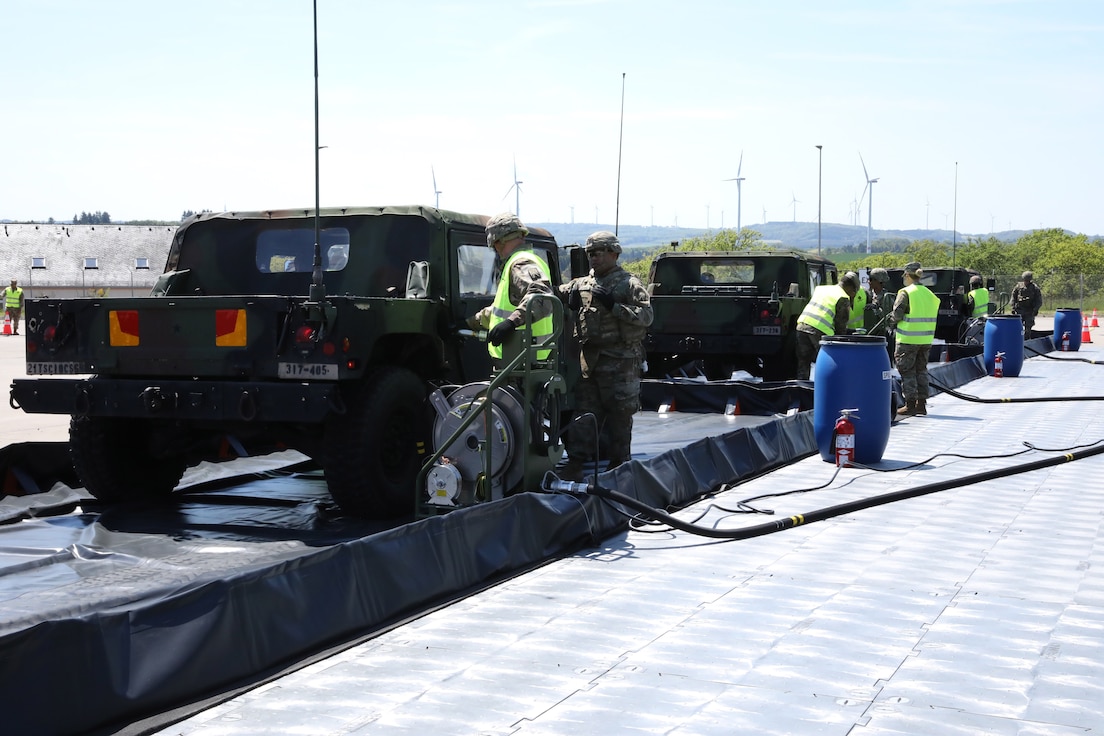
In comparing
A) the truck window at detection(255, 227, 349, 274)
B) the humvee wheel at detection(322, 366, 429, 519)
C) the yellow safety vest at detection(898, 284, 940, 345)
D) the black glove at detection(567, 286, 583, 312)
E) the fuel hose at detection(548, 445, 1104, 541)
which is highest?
the truck window at detection(255, 227, 349, 274)

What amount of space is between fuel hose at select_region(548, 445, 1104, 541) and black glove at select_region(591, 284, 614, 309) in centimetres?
139

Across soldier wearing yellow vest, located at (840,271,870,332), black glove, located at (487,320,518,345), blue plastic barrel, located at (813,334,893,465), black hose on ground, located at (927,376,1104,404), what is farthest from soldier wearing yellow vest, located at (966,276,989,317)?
black glove, located at (487,320,518,345)

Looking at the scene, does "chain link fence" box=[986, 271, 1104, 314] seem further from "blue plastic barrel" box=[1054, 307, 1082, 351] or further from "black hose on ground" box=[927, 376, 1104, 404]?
"black hose on ground" box=[927, 376, 1104, 404]

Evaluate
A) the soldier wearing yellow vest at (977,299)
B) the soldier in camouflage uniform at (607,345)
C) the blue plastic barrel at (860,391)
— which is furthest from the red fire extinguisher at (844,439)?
the soldier wearing yellow vest at (977,299)

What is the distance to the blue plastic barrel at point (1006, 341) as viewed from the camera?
1825 centimetres

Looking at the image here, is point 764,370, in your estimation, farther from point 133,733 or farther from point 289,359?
point 133,733

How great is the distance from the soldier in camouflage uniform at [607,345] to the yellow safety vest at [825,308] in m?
5.56

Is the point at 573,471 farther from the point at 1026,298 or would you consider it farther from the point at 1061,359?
the point at 1026,298

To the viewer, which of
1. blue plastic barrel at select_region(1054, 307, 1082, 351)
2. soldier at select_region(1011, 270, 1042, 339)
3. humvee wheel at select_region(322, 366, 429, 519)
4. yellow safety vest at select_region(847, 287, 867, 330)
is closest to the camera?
humvee wheel at select_region(322, 366, 429, 519)

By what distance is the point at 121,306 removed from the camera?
23.6ft

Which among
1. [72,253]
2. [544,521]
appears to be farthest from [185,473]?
[72,253]

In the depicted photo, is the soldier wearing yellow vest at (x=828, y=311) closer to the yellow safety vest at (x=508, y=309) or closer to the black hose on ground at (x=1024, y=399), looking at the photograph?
the black hose on ground at (x=1024, y=399)

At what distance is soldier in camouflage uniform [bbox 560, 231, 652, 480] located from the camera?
25.8ft

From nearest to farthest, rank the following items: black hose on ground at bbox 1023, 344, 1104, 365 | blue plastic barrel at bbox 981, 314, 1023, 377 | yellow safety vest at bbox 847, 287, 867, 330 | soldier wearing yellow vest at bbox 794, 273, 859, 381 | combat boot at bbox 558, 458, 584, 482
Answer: combat boot at bbox 558, 458, 584, 482 → soldier wearing yellow vest at bbox 794, 273, 859, 381 → yellow safety vest at bbox 847, 287, 867, 330 → blue plastic barrel at bbox 981, 314, 1023, 377 → black hose on ground at bbox 1023, 344, 1104, 365
